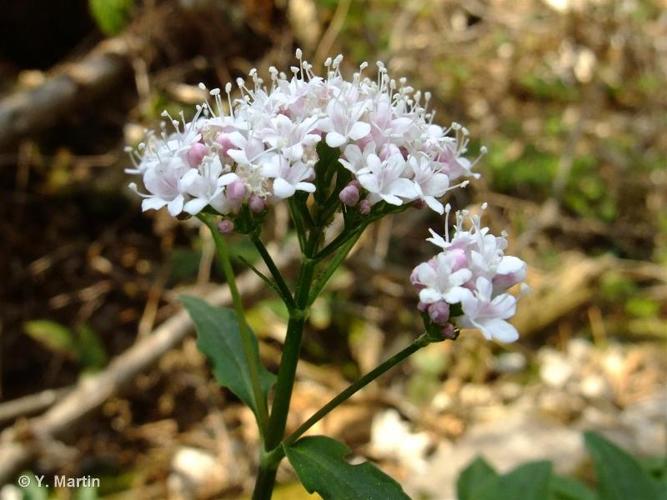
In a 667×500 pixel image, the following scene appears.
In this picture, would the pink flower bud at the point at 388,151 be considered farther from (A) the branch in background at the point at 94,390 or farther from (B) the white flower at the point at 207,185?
(A) the branch in background at the point at 94,390

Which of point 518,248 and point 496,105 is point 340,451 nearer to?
point 518,248

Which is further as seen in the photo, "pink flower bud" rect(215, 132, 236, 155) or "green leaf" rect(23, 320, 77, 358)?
"green leaf" rect(23, 320, 77, 358)

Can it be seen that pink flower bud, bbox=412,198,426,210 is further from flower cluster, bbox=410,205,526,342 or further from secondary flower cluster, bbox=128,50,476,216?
flower cluster, bbox=410,205,526,342

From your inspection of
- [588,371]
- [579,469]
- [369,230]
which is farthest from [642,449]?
[369,230]

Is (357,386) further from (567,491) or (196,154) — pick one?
(567,491)

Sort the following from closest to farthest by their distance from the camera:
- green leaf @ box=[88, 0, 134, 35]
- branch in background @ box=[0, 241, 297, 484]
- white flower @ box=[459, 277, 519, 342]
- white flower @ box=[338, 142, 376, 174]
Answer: white flower @ box=[459, 277, 519, 342] → white flower @ box=[338, 142, 376, 174] → branch in background @ box=[0, 241, 297, 484] → green leaf @ box=[88, 0, 134, 35]

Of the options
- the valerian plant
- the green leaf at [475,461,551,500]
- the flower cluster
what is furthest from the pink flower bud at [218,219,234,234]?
the green leaf at [475,461,551,500]
